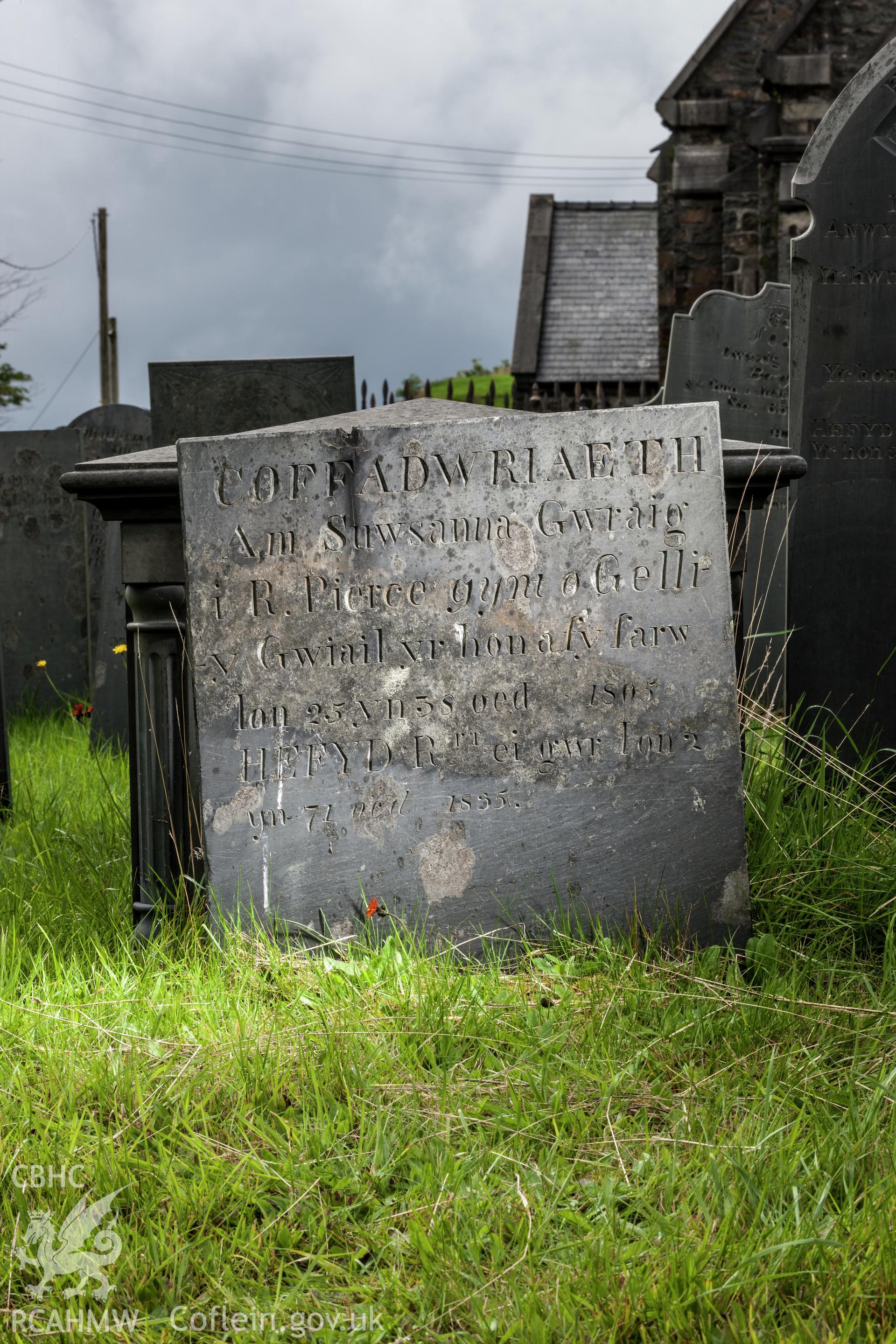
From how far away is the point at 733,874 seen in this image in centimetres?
290

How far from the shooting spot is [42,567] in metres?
7.42

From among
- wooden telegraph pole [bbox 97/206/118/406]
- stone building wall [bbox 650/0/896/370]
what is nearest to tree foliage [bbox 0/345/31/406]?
wooden telegraph pole [bbox 97/206/118/406]

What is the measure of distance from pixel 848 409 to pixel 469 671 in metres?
2.11

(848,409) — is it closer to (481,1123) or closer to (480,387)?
(481,1123)

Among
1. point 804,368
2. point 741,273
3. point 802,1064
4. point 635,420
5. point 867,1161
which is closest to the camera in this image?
point 867,1161

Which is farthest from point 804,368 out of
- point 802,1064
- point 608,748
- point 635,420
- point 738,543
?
point 802,1064

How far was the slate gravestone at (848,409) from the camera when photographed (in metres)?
4.04

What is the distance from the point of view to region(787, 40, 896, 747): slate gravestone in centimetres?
404

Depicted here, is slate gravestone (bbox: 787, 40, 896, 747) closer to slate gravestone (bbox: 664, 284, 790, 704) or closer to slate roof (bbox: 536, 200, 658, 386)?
slate gravestone (bbox: 664, 284, 790, 704)

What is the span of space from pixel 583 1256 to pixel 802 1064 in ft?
2.47

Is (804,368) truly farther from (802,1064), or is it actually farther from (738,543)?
(802,1064)

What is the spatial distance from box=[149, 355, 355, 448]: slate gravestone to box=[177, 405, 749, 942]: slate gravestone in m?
2.79

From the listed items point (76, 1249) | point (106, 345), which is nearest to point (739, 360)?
point (76, 1249)

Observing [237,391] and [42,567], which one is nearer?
[237,391]
